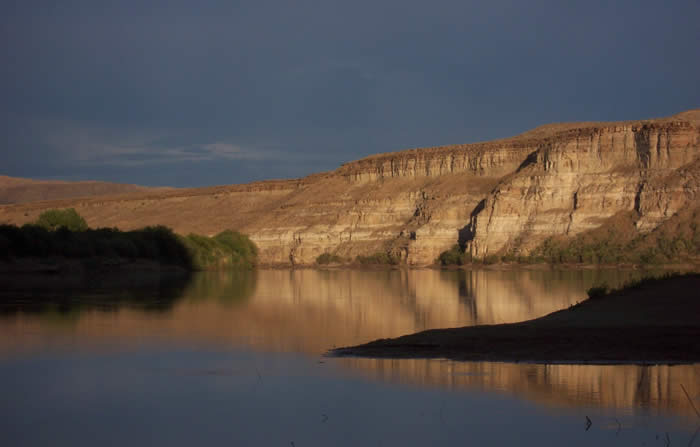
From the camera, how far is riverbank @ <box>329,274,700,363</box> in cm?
1602

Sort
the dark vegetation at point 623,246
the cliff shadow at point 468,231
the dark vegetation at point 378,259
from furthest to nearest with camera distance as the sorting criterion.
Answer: the dark vegetation at point 378,259 < the cliff shadow at point 468,231 < the dark vegetation at point 623,246

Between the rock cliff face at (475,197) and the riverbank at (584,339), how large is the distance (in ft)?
192

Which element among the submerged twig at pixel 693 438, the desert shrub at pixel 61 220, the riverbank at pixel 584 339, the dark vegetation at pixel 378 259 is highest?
the desert shrub at pixel 61 220

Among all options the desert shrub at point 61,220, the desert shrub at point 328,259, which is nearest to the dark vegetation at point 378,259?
the desert shrub at point 328,259

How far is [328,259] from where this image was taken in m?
94.4

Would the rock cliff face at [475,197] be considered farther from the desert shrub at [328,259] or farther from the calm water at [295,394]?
the calm water at [295,394]

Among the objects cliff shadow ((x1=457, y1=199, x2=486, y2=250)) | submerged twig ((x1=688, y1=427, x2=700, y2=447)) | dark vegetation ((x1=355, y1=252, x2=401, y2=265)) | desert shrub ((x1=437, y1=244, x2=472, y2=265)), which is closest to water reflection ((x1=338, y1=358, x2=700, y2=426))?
submerged twig ((x1=688, y1=427, x2=700, y2=447))

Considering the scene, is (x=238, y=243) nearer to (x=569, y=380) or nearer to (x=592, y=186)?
(x=592, y=186)

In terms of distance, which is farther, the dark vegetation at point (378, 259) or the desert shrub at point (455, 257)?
the dark vegetation at point (378, 259)

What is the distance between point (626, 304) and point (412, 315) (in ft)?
26.0

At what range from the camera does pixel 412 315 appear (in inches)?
1106

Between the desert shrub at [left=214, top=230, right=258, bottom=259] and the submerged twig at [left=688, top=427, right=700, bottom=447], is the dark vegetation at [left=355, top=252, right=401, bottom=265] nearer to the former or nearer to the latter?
the desert shrub at [left=214, top=230, right=258, bottom=259]

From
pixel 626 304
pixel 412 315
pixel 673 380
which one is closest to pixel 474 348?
pixel 673 380

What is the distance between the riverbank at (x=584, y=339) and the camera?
52.5 feet
